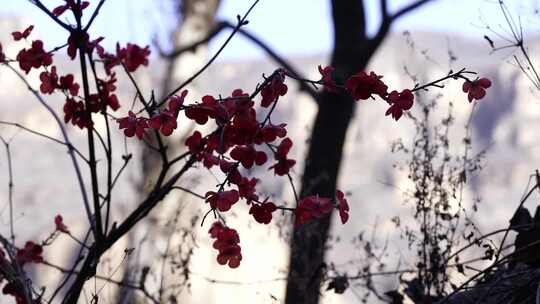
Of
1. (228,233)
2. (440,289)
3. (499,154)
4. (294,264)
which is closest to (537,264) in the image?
(440,289)

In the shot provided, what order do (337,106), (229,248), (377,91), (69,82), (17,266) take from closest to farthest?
(377,91), (229,248), (17,266), (69,82), (337,106)

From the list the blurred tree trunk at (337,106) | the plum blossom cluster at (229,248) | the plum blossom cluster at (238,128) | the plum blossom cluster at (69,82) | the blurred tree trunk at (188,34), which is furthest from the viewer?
the blurred tree trunk at (188,34)

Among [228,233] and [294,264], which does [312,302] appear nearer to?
[294,264]

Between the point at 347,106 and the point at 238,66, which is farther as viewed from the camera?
the point at 238,66

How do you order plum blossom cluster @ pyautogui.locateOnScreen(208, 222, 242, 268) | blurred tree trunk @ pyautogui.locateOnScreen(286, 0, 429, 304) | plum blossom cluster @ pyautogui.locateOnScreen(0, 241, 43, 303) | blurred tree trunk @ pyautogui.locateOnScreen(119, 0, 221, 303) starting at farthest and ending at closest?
blurred tree trunk @ pyautogui.locateOnScreen(119, 0, 221, 303) < blurred tree trunk @ pyautogui.locateOnScreen(286, 0, 429, 304) < plum blossom cluster @ pyautogui.locateOnScreen(0, 241, 43, 303) < plum blossom cluster @ pyautogui.locateOnScreen(208, 222, 242, 268)

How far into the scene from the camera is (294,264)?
3.09 metres

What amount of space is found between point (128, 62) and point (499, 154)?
102 feet

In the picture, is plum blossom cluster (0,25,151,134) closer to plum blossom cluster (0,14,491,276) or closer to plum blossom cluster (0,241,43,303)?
plum blossom cluster (0,14,491,276)

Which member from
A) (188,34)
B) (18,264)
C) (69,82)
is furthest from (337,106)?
(188,34)

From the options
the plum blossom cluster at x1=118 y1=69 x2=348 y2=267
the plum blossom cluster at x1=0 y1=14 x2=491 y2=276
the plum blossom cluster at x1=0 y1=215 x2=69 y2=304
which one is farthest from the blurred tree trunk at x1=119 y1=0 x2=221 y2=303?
the plum blossom cluster at x1=118 y1=69 x2=348 y2=267

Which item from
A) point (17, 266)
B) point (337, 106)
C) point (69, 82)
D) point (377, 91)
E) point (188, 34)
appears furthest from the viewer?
point (188, 34)

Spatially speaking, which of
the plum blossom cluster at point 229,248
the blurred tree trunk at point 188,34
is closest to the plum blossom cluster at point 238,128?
the plum blossom cluster at point 229,248

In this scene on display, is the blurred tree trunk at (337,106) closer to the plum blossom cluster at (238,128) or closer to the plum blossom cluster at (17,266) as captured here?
the plum blossom cluster at (17,266)

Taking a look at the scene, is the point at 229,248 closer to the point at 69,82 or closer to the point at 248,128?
the point at 248,128
